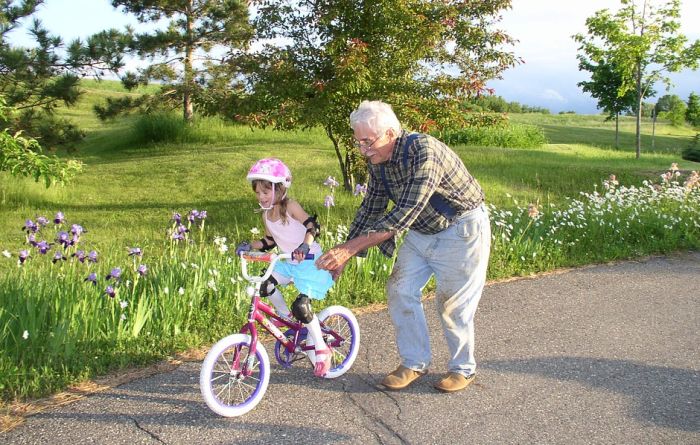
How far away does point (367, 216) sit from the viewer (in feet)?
14.4

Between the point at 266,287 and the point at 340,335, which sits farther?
the point at 340,335

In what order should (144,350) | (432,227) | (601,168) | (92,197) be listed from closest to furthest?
(432,227) → (144,350) → (92,197) → (601,168)

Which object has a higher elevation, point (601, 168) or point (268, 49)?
point (268, 49)

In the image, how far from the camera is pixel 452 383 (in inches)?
170

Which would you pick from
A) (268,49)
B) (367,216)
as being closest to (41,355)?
(367,216)

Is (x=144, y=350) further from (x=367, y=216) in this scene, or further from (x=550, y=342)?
(x=550, y=342)

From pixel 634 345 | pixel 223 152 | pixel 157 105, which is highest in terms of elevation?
pixel 157 105

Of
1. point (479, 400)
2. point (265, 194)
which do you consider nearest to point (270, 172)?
point (265, 194)

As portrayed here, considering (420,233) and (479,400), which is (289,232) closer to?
(420,233)

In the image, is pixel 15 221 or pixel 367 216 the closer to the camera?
pixel 367 216

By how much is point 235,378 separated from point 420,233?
56.8 inches

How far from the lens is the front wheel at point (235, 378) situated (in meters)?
3.66

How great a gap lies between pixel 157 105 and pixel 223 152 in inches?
203

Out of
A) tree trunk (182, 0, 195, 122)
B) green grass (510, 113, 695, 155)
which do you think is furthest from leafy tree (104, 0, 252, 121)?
green grass (510, 113, 695, 155)
